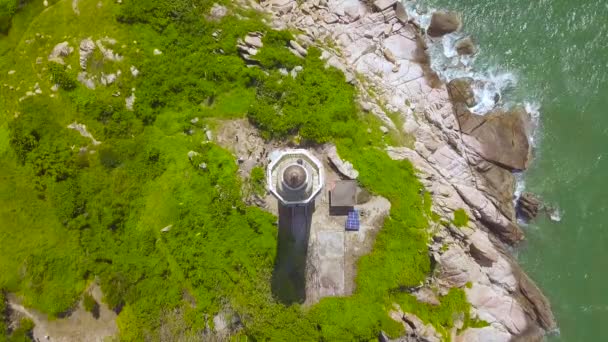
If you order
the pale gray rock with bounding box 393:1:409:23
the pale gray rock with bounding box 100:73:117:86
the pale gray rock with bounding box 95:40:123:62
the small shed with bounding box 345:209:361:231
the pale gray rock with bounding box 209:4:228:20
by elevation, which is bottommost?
the small shed with bounding box 345:209:361:231

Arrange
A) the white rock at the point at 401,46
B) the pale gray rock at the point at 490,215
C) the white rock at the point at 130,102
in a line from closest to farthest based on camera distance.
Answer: the white rock at the point at 130,102
the pale gray rock at the point at 490,215
the white rock at the point at 401,46

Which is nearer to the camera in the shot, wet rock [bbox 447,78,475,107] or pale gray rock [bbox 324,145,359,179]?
pale gray rock [bbox 324,145,359,179]

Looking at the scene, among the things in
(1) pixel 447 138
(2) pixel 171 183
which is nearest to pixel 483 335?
(1) pixel 447 138

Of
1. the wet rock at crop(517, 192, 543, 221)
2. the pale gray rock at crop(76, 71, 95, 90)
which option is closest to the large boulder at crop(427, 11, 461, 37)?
the wet rock at crop(517, 192, 543, 221)

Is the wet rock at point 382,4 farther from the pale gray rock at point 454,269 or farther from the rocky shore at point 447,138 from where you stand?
the pale gray rock at point 454,269

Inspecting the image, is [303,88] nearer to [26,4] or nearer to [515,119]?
[515,119]

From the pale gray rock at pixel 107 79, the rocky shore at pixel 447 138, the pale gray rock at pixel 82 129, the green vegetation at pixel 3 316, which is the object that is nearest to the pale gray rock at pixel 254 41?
the rocky shore at pixel 447 138

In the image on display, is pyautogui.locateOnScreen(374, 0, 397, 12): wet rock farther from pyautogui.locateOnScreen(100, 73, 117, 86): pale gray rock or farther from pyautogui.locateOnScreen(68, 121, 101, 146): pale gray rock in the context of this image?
pyautogui.locateOnScreen(68, 121, 101, 146): pale gray rock
